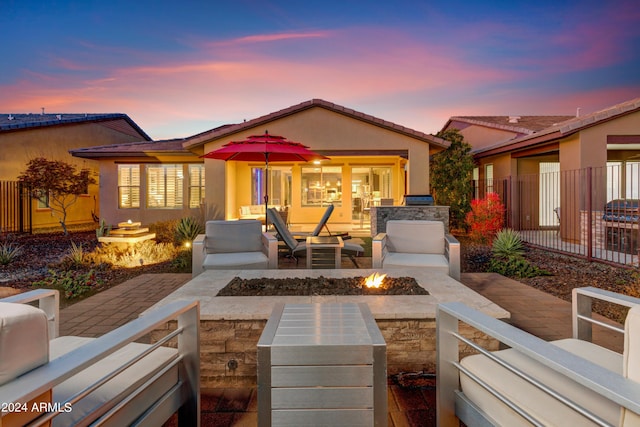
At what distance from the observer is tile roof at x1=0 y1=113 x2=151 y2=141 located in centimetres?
1411

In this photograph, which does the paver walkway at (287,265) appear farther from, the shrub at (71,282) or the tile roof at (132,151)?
the tile roof at (132,151)

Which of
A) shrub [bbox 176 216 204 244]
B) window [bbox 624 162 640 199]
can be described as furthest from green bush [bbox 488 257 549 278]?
window [bbox 624 162 640 199]

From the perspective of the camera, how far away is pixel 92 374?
5.02ft

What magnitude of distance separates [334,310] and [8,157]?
17.1 meters

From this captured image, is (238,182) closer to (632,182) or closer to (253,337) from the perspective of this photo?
(253,337)

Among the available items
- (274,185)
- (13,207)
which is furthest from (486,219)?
(13,207)

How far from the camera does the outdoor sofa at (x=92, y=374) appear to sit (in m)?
1.03

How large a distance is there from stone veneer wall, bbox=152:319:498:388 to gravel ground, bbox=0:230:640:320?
9.42 feet

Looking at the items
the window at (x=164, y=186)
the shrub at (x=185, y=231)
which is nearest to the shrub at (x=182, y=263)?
the shrub at (x=185, y=231)

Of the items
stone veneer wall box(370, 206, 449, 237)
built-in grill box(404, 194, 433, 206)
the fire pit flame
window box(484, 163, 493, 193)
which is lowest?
the fire pit flame

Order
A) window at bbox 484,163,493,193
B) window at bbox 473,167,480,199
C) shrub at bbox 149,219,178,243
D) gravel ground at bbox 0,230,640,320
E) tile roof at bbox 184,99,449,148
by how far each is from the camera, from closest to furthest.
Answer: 1. gravel ground at bbox 0,230,640,320
2. shrub at bbox 149,219,178,243
3. tile roof at bbox 184,99,449,148
4. window at bbox 473,167,480,199
5. window at bbox 484,163,493,193

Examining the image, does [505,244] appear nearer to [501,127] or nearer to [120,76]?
[501,127]

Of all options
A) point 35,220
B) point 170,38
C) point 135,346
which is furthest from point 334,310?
point 35,220

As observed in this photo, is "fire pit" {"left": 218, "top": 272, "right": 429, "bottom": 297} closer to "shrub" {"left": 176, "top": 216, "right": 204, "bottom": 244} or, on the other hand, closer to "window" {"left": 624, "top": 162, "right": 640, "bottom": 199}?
"shrub" {"left": 176, "top": 216, "right": 204, "bottom": 244}
